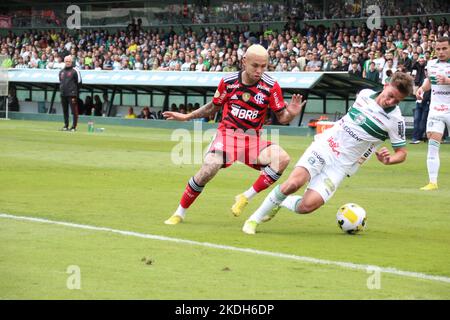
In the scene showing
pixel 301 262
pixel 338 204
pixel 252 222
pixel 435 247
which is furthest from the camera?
pixel 338 204

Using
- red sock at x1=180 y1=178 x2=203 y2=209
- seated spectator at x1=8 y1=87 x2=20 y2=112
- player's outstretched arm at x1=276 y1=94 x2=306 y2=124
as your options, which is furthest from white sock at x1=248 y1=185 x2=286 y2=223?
seated spectator at x1=8 y1=87 x2=20 y2=112

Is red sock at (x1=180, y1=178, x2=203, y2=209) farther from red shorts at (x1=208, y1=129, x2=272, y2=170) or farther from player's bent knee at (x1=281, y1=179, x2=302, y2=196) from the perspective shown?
player's bent knee at (x1=281, y1=179, x2=302, y2=196)

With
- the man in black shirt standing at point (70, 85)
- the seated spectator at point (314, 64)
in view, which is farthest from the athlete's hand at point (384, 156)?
the seated spectator at point (314, 64)

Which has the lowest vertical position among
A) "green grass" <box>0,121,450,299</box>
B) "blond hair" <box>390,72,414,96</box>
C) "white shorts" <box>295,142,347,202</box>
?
"green grass" <box>0,121,450,299</box>

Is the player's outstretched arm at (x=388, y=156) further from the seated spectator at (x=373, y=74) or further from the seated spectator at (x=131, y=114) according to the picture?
the seated spectator at (x=131, y=114)

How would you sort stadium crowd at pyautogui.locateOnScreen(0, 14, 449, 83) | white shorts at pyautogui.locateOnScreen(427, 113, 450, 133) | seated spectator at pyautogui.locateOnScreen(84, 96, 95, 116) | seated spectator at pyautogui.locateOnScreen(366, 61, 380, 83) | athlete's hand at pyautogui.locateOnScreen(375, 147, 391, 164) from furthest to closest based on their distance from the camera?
seated spectator at pyautogui.locateOnScreen(84, 96, 95, 116), stadium crowd at pyautogui.locateOnScreen(0, 14, 449, 83), seated spectator at pyautogui.locateOnScreen(366, 61, 380, 83), white shorts at pyautogui.locateOnScreen(427, 113, 450, 133), athlete's hand at pyautogui.locateOnScreen(375, 147, 391, 164)

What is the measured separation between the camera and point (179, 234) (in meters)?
10.2

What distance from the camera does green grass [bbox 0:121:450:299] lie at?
725cm

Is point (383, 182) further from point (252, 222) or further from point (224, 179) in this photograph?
point (252, 222)

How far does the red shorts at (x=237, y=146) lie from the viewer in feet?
36.7

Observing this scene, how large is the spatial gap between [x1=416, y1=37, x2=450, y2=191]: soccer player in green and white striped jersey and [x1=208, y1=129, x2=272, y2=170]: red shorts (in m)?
5.13

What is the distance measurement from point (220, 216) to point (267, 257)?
3.28m

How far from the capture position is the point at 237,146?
36.7ft

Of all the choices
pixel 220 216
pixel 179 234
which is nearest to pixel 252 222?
pixel 179 234
